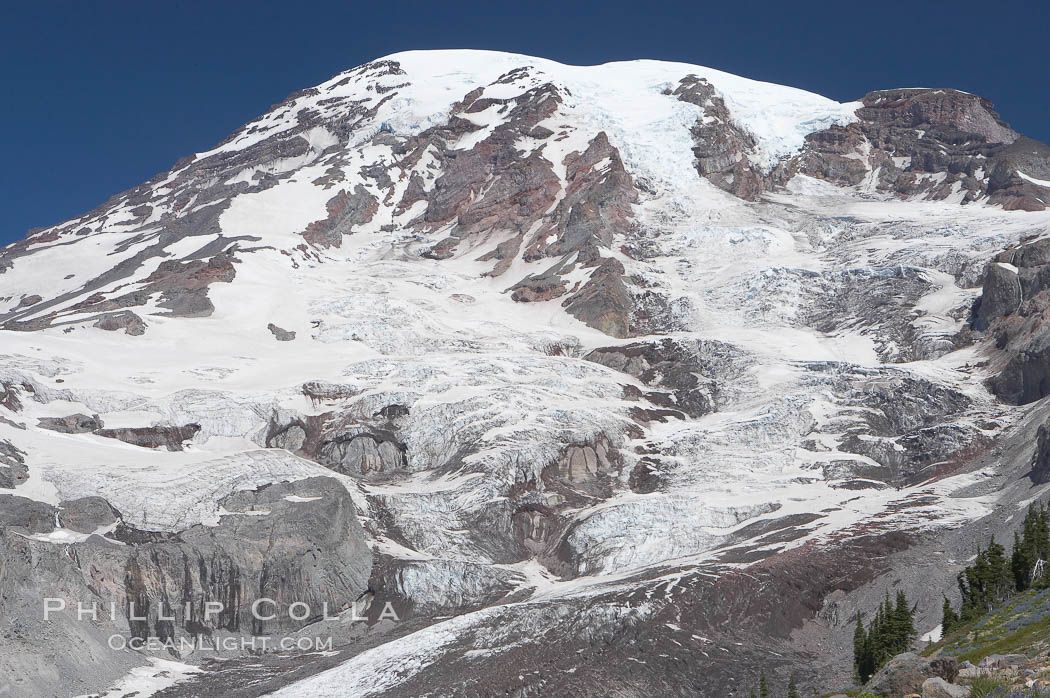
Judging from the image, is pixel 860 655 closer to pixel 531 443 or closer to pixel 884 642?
pixel 884 642

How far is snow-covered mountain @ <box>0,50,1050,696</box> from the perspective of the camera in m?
74.4

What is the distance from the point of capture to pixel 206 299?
142 meters

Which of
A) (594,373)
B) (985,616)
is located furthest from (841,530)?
(594,373)

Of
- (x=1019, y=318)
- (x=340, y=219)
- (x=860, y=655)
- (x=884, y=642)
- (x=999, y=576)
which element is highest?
(x=340, y=219)

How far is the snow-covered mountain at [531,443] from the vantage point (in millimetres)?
74375

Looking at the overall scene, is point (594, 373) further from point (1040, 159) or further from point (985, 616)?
point (1040, 159)

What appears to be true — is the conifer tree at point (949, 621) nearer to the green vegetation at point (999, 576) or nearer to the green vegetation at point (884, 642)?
the green vegetation at point (999, 576)

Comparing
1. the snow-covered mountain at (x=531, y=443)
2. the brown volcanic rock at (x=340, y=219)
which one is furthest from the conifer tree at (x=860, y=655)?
the brown volcanic rock at (x=340, y=219)

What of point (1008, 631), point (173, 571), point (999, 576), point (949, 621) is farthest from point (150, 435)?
point (1008, 631)

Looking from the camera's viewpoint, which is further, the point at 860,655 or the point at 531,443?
the point at 531,443

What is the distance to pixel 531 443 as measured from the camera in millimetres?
105312

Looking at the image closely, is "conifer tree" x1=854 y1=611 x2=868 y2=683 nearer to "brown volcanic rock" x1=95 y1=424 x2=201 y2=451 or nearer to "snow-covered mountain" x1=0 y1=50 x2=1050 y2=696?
"snow-covered mountain" x1=0 y1=50 x2=1050 y2=696

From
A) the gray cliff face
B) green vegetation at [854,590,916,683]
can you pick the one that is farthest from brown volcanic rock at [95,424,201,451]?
green vegetation at [854,590,916,683]

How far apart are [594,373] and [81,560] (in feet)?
202
